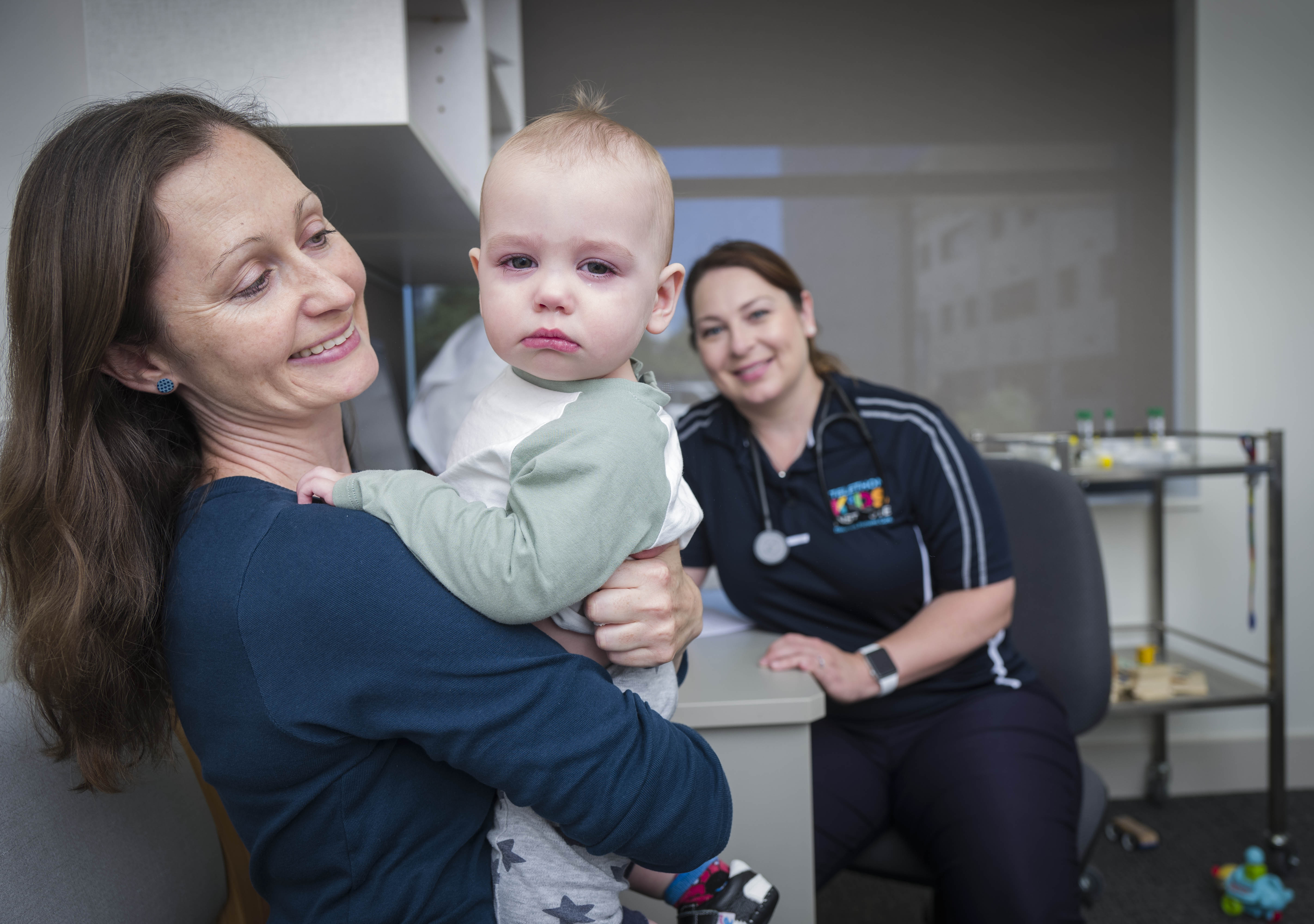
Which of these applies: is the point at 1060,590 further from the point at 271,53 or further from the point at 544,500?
the point at 271,53

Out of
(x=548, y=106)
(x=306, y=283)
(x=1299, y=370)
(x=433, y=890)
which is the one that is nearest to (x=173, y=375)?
(x=306, y=283)

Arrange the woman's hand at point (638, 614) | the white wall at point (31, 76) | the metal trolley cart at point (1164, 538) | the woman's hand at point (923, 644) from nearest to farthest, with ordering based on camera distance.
Result: the woman's hand at point (638, 614) → the white wall at point (31, 76) → the woman's hand at point (923, 644) → the metal trolley cart at point (1164, 538)

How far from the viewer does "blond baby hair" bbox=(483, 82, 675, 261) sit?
2.39 ft

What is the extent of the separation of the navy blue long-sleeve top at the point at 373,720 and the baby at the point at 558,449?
38 mm

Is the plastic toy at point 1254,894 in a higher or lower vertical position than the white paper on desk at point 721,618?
lower

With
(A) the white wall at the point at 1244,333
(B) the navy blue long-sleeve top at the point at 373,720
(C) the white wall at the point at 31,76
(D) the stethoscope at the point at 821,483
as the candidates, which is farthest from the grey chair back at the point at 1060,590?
(C) the white wall at the point at 31,76

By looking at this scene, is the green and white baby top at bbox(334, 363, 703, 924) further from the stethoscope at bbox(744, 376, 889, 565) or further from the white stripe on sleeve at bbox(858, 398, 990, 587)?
the white stripe on sleeve at bbox(858, 398, 990, 587)

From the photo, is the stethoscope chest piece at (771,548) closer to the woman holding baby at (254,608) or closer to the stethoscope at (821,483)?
the stethoscope at (821,483)

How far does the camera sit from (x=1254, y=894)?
2.00 meters

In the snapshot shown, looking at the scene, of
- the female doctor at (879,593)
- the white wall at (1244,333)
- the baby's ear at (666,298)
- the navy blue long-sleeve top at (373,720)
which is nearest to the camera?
the navy blue long-sleeve top at (373,720)

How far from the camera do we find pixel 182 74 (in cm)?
115

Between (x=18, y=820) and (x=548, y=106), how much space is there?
2.61m

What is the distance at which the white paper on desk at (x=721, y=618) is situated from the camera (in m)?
1.51

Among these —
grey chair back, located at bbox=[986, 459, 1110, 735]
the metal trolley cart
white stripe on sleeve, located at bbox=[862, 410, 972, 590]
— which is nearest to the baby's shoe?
white stripe on sleeve, located at bbox=[862, 410, 972, 590]
